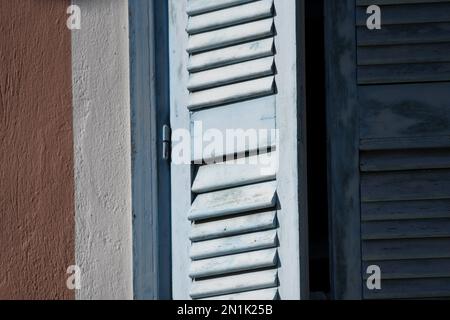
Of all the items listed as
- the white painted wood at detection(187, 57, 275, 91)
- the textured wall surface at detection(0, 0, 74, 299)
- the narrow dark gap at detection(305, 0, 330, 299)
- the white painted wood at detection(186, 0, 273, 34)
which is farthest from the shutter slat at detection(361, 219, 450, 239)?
the textured wall surface at detection(0, 0, 74, 299)

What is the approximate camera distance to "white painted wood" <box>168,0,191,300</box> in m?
4.41

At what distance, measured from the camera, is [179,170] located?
4441mm

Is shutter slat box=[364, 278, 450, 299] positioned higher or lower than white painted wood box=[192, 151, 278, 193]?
lower

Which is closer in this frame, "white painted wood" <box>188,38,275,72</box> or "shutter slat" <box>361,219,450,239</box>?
"white painted wood" <box>188,38,275,72</box>

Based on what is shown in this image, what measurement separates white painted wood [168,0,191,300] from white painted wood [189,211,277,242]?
0.06m

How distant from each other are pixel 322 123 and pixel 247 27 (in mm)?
678

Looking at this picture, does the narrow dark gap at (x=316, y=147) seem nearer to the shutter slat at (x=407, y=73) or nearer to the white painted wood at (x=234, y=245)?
the shutter slat at (x=407, y=73)

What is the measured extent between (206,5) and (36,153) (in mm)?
781

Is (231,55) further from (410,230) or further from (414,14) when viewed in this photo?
(410,230)

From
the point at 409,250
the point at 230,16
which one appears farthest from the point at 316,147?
the point at 230,16

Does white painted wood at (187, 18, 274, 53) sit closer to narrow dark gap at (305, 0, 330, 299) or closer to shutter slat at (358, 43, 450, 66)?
shutter slat at (358, 43, 450, 66)

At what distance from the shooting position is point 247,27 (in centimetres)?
432

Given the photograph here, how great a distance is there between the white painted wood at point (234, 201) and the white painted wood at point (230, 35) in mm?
474

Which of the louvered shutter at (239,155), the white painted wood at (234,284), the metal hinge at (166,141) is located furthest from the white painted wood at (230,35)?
the white painted wood at (234,284)
